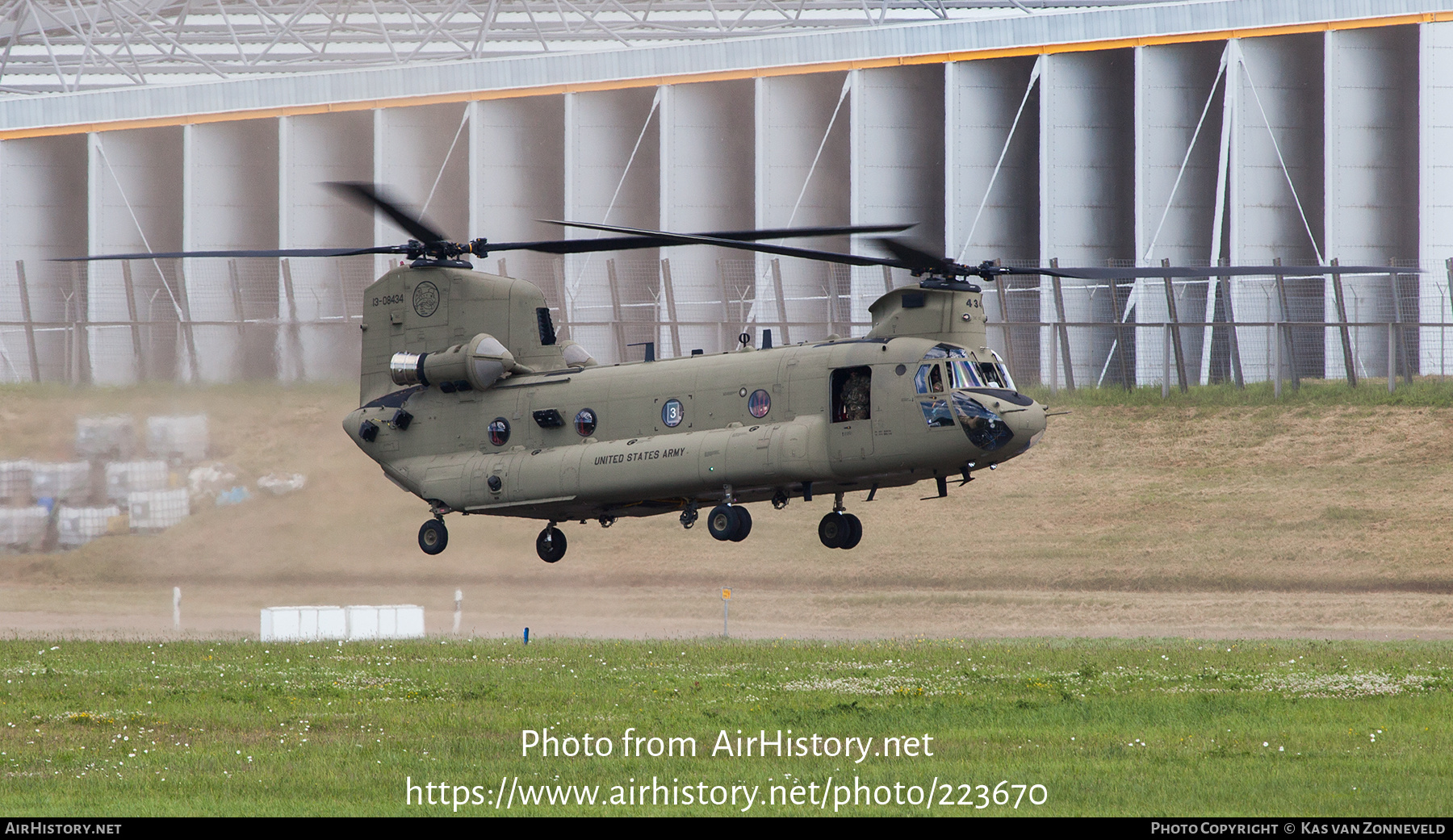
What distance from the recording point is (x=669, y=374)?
2858cm

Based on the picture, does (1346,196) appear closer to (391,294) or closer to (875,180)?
(875,180)

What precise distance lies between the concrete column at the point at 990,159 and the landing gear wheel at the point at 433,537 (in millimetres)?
32031

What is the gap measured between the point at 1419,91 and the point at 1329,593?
737 inches

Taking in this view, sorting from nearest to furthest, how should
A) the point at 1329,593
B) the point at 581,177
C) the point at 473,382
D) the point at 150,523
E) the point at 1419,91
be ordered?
1. the point at 473,382
2. the point at 1329,593
3. the point at 150,523
4. the point at 1419,91
5. the point at 581,177

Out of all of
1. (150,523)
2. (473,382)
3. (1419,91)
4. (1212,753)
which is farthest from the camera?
(1419,91)

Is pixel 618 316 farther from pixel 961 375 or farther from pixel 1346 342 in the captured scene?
pixel 961 375

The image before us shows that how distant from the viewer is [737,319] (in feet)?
196

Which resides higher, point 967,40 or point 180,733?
point 967,40

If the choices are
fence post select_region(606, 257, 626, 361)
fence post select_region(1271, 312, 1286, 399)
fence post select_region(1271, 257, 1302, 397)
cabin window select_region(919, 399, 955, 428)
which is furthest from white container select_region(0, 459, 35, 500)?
fence post select_region(1271, 257, 1302, 397)

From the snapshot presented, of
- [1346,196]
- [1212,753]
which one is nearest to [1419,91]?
[1346,196]

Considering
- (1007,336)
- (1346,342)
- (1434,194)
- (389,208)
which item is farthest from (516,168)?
(389,208)

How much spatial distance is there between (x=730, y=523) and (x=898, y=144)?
3678cm

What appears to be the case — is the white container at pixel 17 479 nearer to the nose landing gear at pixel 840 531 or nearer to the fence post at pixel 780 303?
the fence post at pixel 780 303

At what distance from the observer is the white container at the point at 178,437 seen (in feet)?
161
